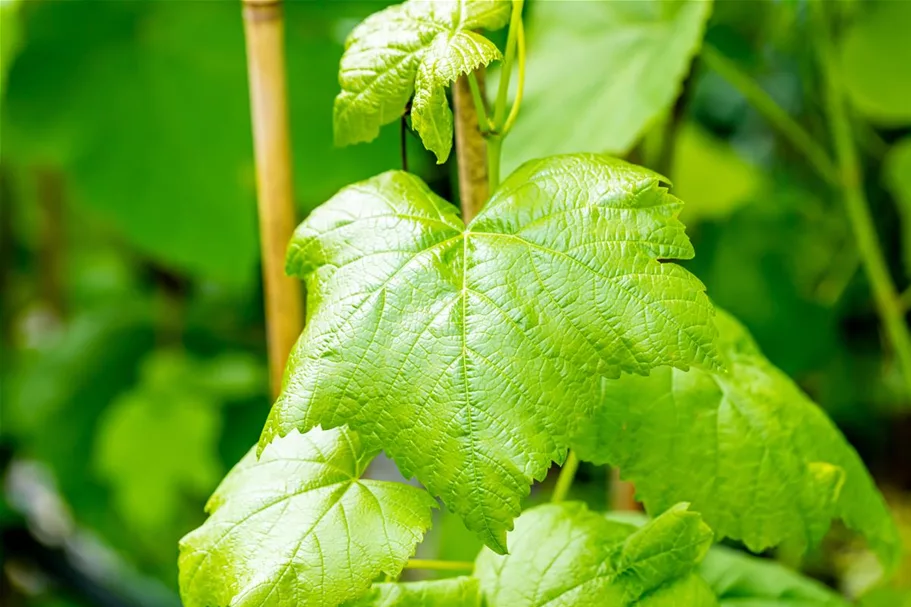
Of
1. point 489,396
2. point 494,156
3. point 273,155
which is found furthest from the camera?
point 273,155

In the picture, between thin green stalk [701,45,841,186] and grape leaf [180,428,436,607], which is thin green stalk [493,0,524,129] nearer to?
grape leaf [180,428,436,607]

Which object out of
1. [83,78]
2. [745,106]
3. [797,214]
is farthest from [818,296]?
[83,78]

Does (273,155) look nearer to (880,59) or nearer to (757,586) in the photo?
(757,586)

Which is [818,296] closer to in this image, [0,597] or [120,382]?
[120,382]

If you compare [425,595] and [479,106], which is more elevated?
[479,106]

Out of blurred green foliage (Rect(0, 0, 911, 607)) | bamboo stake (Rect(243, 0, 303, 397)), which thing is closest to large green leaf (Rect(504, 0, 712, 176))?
blurred green foliage (Rect(0, 0, 911, 607))

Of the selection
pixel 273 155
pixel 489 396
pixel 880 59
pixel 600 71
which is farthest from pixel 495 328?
pixel 880 59

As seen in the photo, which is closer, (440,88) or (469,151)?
(440,88)
